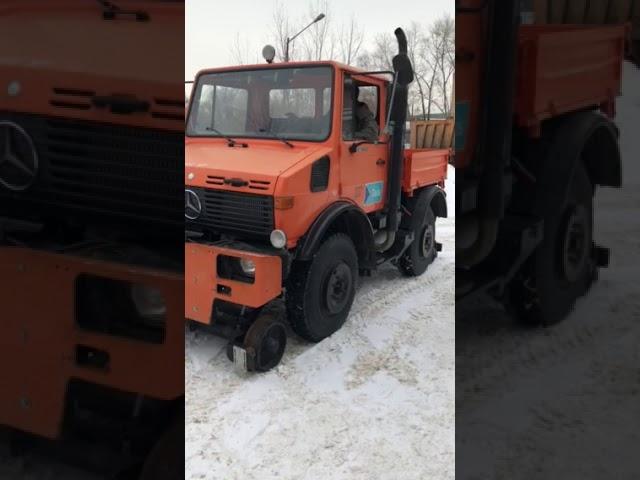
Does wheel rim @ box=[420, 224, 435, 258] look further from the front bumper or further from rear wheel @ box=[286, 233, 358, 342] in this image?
the front bumper

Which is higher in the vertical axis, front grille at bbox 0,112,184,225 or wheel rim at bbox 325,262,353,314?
front grille at bbox 0,112,184,225

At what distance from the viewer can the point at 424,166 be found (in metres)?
0.85

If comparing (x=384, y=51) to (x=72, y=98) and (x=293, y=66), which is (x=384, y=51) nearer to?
(x=293, y=66)

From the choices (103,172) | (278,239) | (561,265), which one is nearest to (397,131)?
(278,239)

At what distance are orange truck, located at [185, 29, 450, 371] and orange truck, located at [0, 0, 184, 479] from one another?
0.21 ft

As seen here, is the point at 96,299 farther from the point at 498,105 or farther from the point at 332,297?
the point at 498,105

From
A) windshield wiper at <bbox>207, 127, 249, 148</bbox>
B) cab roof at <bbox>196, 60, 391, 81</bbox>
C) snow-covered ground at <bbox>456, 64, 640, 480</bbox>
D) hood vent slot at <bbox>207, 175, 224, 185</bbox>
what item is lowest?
snow-covered ground at <bbox>456, 64, 640, 480</bbox>

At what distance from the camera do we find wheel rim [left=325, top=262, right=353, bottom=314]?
2.86 feet

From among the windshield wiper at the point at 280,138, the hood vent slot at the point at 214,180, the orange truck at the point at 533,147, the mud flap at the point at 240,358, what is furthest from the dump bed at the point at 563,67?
the mud flap at the point at 240,358

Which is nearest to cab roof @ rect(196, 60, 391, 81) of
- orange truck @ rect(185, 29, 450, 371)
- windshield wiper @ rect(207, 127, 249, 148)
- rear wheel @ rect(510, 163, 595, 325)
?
orange truck @ rect(185, 29, 450, 371)

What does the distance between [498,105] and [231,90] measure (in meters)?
0.45

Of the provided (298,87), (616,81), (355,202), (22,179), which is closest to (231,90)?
(298,87)

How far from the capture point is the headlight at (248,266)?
74 centimetres

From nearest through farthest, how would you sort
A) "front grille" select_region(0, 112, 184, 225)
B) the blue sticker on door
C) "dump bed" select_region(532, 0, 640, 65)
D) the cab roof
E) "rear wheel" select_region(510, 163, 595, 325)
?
the cab roof → "front grille" select_region(0, 112, 184, 225) → the blue sticker on door → "dump bed" select_region(532, 0, 640, 65) → "rear wheel" select_region(510, 163, 595, 325)
